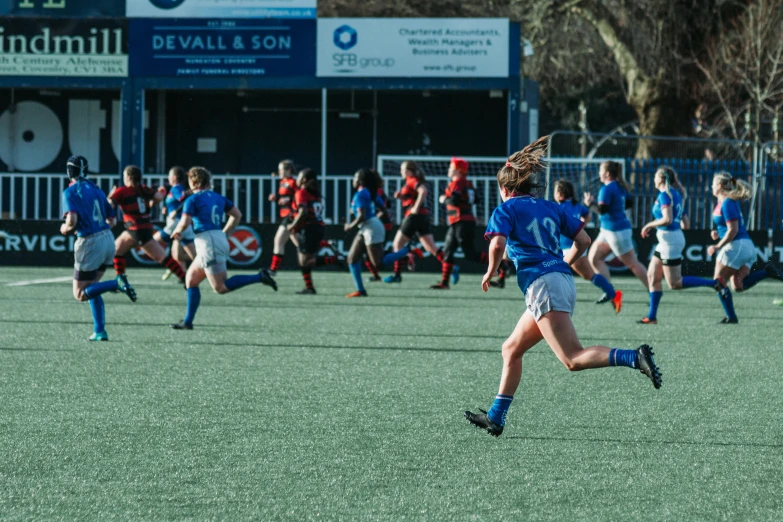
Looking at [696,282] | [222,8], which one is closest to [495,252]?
[696,282]

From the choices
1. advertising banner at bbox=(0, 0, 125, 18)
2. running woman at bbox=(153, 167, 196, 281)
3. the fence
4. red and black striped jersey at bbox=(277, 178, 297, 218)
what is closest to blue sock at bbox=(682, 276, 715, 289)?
red and black striped jersey at bbox=(277, 178, 297, 218)

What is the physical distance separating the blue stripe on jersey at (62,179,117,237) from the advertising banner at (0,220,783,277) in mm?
9597

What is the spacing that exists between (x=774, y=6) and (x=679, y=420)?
81.9 feet

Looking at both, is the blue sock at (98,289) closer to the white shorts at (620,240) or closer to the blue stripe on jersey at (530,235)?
the blue stripe on jersey at (530,235)

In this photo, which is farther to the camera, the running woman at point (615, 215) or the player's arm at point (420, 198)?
the player's arm at point (420, 198)

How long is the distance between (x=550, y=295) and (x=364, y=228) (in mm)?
10082

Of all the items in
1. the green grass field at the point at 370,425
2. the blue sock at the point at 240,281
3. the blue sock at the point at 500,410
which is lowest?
the green grass field at the point at 370,425

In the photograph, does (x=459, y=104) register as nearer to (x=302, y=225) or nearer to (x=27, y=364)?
(x=302, y=225)

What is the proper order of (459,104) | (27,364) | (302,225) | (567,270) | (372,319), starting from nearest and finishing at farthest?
1. (567,270)
2. (27,364)
3. (372,319)
4. (302,225)
5. (459,104)

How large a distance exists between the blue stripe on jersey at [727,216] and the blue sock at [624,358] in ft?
22.6

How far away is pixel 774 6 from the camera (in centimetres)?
2980

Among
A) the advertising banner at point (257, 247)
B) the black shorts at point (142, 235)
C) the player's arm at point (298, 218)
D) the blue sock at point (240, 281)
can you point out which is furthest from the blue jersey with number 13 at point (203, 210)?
the advertising banner at point (257, 247)

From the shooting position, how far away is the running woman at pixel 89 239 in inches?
433

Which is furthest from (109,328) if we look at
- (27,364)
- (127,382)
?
(127,382)
